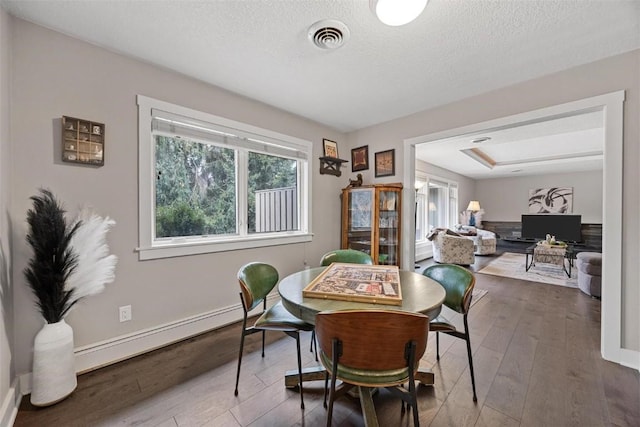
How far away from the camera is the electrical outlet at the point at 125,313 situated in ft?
6.50

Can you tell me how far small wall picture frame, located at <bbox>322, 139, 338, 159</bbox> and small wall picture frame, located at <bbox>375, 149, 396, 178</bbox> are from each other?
0.61 m

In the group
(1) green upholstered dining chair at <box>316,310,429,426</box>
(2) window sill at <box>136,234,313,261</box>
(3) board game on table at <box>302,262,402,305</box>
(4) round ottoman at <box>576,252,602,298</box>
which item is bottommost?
(4) round ottoman at <box>576,252,602,298</box>

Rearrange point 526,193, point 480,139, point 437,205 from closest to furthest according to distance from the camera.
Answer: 1. point 480,139
2. point 437,205
3. point 526,193

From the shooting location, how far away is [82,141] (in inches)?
71.1

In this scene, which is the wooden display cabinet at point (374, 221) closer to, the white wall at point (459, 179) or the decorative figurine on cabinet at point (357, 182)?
the decorative figurine on cabinet at point (357, 182)

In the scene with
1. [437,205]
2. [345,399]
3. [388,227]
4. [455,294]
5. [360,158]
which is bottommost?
[345,399]

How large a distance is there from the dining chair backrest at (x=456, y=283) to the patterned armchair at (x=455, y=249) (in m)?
3.97

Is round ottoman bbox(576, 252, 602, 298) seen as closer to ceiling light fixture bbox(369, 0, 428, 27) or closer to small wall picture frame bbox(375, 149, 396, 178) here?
small wall picture frame bbox(375, 149, 396, 178)

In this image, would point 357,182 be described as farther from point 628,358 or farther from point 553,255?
point 553,255

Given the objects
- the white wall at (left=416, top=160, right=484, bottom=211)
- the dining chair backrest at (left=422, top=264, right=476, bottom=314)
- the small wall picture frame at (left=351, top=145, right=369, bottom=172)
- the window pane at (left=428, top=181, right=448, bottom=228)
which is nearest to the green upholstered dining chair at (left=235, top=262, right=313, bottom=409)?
the dining chair backrest at (left=422, top=264, right=476, bottom=314)

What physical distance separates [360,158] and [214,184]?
2134mm

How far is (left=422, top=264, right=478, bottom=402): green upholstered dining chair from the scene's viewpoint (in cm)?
159

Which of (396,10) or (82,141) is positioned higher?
(396,10)

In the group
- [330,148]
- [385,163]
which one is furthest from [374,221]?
[330,148]
